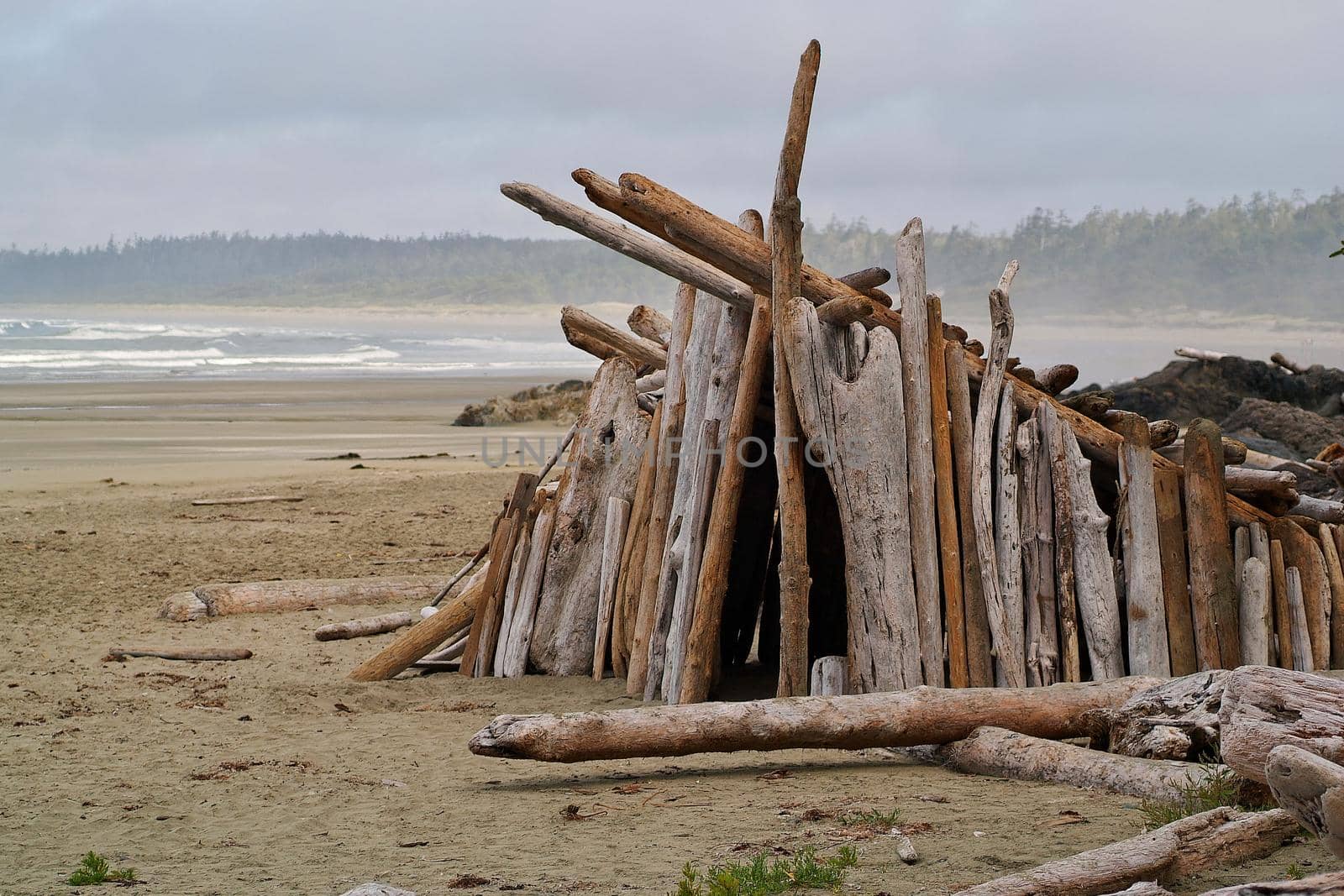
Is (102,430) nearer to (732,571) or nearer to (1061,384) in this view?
(732,571)

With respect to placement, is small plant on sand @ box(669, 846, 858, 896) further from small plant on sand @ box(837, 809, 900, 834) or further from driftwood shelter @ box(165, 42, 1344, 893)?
driftwood shelter @ box(165, 42, 1344, 893)

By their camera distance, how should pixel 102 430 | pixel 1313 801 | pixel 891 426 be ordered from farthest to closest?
pixel 102 430 < pixel 891 426 < pixel 1313 801

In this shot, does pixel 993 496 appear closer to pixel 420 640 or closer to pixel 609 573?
pixel 609 573

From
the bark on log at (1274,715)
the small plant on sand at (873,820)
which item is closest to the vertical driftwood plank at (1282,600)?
the bark on log at (1274,715)

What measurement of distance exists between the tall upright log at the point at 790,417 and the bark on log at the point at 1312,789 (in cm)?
309

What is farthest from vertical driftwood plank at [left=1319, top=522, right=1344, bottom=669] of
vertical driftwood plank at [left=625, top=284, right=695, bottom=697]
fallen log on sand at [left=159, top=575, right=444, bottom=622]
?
fallen log on sand at [left=159, top=575, right=444, bottom=622]

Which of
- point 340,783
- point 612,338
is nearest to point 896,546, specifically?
point 340,783

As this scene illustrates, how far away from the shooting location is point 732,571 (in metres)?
7.52

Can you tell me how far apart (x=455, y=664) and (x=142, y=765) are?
2.41 metres

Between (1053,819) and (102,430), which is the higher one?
(102,430)

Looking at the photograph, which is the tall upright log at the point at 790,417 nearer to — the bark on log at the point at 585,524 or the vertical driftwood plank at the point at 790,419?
the vertical driftwood plank at the point at 790,419

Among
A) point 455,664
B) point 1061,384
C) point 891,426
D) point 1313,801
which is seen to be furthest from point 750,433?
point 1313,801

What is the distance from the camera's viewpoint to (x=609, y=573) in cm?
710

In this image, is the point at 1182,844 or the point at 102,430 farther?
the point at 102,430
